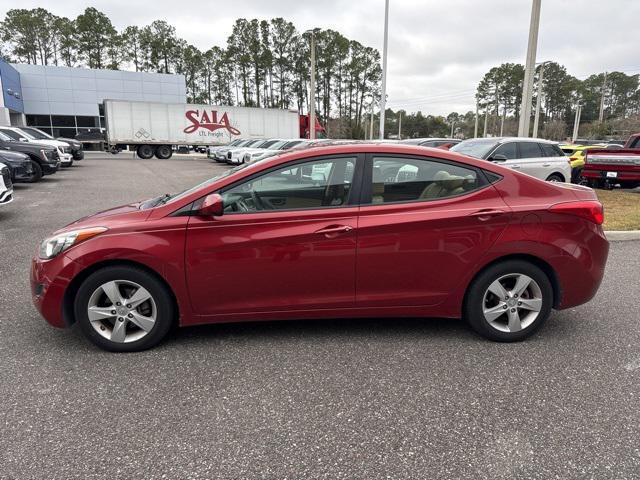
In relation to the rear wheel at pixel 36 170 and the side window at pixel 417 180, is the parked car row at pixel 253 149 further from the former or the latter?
the side window at pixel 417 180

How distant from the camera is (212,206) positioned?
3.37 m

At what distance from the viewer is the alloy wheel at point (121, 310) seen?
136 inches

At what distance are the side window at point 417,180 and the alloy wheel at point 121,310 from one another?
193 cm

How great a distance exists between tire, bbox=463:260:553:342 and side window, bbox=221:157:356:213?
1294 mm

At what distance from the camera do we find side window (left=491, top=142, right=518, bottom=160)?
36.8 ft

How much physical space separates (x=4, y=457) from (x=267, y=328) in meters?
2.03

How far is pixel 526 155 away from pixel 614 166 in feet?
12.1

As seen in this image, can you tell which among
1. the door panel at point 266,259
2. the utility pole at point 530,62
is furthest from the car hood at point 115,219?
the utility pole at point 530,62

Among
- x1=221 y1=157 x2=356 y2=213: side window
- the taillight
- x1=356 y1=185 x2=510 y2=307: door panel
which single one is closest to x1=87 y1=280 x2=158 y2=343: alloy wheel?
x1=221 y1=157 x2=356 y2=213: side window

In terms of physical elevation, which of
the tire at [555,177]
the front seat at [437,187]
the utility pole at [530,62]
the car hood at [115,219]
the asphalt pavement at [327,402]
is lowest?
the asphalt pavement at [327,402]

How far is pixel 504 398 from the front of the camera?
2988 millimetres

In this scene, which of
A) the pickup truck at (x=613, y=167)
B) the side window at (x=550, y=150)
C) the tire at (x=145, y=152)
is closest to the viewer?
the side window at (x=550, y=150)

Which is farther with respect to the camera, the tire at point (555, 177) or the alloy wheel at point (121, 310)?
the tire at point (555, 177)

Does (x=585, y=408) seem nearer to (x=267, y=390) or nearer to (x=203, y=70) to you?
(x=267, y=390)
